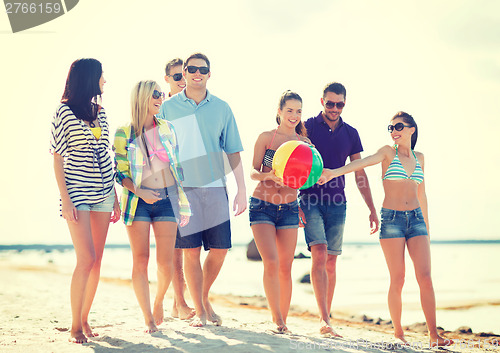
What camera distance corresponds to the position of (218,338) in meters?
5.18

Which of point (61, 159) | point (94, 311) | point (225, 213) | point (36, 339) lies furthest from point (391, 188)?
point (94, 311)

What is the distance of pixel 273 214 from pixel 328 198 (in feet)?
2.97

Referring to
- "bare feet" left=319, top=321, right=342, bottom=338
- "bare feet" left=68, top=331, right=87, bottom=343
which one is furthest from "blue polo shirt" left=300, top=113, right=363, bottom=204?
"bare feet" left=68, top=331, right=87, bottom=343

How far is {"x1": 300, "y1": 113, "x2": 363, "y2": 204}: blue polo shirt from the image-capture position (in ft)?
21.2

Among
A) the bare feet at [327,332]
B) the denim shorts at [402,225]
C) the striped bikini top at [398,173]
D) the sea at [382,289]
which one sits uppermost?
the striped bikini top at [398,173]

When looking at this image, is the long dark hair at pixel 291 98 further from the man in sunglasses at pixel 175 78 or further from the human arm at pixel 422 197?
the man in sunglasses at pixel 175 78

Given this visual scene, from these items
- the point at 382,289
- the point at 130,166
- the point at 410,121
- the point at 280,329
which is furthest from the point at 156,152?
the point at 382,289

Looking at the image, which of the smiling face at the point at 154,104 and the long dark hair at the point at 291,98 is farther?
the long dark hair at the point at 291,98

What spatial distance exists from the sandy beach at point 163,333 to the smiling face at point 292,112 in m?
2.35

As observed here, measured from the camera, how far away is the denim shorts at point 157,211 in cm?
→ 533

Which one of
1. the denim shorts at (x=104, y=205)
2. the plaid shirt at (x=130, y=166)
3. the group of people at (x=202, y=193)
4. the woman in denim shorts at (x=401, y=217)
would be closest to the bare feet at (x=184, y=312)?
the group of people at (x=202, y=193)

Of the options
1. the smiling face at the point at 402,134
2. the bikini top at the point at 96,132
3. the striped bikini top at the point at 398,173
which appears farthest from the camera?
the smiling face at the point at 402,134

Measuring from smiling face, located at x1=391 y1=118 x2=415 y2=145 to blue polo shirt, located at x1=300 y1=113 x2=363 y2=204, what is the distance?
0.70 metres

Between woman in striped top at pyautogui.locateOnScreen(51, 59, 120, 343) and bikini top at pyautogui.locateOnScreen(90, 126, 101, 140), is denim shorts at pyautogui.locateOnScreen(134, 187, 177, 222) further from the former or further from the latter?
bikini top at pyautogui.locateOnScreen(90, 126, 101, 140)
